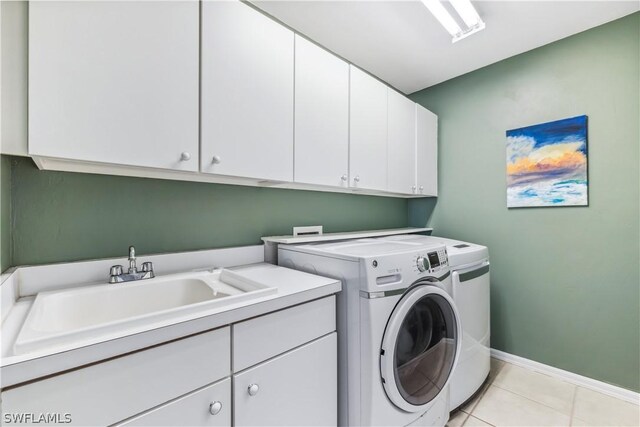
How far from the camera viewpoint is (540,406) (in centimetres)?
175

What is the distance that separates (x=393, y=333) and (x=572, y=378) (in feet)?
5.97

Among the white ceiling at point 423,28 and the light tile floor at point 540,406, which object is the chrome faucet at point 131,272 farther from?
the light tile floor at point 540,406

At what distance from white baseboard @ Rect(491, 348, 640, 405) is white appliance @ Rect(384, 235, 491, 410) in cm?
57

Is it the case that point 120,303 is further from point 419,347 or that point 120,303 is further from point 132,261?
point 419,347

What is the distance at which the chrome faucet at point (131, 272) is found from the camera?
1.16 metres

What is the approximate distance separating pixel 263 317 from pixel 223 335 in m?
0.15

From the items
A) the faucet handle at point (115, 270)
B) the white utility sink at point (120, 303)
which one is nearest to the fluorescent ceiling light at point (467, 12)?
the white utility sink at point (120, 303)

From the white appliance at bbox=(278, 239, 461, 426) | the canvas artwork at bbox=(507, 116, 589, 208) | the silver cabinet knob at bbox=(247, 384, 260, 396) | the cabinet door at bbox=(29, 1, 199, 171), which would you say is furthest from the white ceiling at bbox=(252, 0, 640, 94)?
the silver cabinet knob at bbox=(247, 384, 260, 396)

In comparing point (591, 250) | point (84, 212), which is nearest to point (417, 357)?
point (591, 250)

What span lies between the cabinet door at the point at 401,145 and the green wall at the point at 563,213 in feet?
1.67

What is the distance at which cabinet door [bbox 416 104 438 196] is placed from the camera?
2.49 metres

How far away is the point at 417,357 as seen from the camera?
1.43 m

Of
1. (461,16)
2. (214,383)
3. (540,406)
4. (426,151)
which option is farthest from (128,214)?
(540,406)

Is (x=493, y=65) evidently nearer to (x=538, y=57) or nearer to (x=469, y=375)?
(x=538, y=57)
